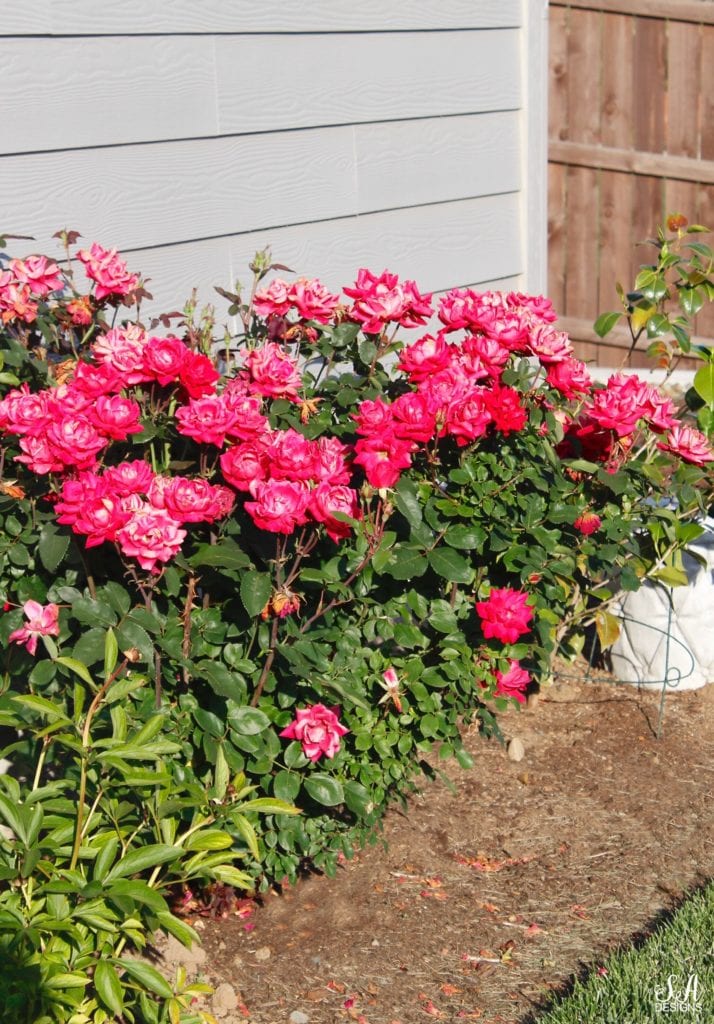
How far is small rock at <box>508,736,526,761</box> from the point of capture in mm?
3389

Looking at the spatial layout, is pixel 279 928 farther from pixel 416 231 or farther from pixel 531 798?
pixel 416 231

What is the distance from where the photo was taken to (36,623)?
7.34 feet

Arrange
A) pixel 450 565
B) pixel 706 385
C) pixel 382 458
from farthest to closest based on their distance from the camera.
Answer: pixel 706 385
pixel 450 565
pixel 382 458

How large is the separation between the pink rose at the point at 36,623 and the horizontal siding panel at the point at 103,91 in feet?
4.15

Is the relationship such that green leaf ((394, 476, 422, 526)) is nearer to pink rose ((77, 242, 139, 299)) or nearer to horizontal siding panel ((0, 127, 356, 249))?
pink rose ((77, 242, 139, 299))

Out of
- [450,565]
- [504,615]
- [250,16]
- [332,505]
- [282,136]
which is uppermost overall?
[250,16]

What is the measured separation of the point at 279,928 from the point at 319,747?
0.55 meters

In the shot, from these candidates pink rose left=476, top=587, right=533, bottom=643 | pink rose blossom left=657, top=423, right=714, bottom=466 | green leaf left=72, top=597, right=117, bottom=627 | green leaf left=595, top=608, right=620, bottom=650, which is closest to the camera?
green leaf left=72, top=597, right=117, bottom=627

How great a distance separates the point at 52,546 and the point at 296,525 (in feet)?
1.47

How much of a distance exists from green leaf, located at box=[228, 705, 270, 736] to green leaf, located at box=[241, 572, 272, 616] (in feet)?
0.77

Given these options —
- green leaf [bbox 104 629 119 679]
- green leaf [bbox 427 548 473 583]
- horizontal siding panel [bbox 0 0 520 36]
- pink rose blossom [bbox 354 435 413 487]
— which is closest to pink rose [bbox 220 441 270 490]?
pink rose blossom [bbox 354 435 413 487]

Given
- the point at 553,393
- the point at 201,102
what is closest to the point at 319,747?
the point at 553,393

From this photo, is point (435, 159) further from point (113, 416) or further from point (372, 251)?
point (113, 416)

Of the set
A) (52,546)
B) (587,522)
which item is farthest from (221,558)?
(587,522)
